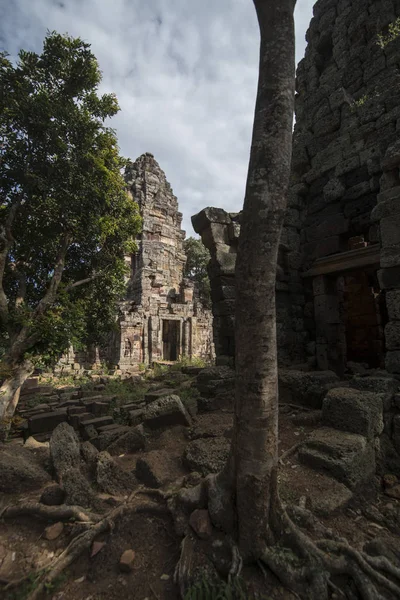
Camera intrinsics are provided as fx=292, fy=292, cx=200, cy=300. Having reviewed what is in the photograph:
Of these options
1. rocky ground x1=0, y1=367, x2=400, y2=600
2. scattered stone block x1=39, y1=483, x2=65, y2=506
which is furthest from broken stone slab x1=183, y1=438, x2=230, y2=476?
scattered stone block x1=39, y1=483, x2=65, y2=506

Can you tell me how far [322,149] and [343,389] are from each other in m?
5.62

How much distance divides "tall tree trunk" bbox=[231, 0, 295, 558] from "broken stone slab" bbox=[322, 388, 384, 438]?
166 cm

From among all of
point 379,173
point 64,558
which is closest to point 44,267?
point 64,558

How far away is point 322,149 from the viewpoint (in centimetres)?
682

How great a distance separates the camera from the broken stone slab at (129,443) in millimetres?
4223

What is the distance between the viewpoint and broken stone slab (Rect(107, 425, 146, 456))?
166 inches

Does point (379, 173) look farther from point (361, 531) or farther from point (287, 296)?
point (361, 531)

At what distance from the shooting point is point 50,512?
2.76 metres

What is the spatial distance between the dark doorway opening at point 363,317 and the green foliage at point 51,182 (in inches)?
262

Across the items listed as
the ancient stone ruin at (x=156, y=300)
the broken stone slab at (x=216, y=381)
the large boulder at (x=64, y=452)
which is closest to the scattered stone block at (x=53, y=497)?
the large boulder at (x=64, y=452)

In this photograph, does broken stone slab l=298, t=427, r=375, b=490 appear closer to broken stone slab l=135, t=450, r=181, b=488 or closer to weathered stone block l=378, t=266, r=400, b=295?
broken stone slab l=135, t=450, r=181, b=488

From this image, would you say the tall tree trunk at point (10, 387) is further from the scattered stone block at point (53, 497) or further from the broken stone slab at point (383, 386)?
the broken stone slab at point (383, 386)

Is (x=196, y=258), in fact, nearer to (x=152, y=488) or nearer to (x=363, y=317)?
(x=363, y=317)

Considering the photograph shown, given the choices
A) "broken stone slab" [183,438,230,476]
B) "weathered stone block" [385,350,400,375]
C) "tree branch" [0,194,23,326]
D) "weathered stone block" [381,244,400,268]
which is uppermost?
"tree branch" [0,194,23,326]
